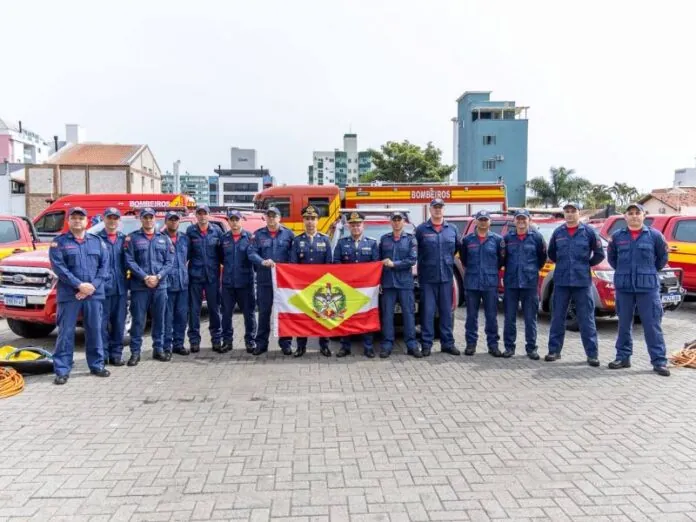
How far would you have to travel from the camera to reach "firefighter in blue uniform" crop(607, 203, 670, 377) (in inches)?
262

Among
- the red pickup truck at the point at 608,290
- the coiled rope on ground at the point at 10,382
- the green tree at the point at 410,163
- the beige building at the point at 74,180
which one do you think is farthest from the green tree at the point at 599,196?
the coiled rope on ground at the point at 10,382

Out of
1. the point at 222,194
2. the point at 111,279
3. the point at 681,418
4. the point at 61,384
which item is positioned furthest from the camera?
the point at 222,194

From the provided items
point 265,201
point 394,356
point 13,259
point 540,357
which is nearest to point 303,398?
point 394,356

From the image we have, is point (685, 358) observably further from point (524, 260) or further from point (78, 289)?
point (78, 289)

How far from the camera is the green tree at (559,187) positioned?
169ft

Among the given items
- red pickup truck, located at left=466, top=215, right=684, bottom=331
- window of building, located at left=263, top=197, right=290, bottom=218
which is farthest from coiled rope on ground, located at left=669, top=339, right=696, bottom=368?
window of building, located at left=263, top=197, right=290, bottom=218

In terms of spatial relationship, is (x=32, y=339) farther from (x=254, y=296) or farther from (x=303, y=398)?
(x=303, y=398)

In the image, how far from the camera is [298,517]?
340cm

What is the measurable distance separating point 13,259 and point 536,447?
7.29 meters

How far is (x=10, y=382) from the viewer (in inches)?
236

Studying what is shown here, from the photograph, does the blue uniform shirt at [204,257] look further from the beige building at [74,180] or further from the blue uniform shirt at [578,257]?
the beige building at [74,180]

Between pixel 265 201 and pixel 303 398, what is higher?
pixel 265 201

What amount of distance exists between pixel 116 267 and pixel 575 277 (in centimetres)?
568

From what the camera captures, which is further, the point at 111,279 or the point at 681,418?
the point at 111,279
